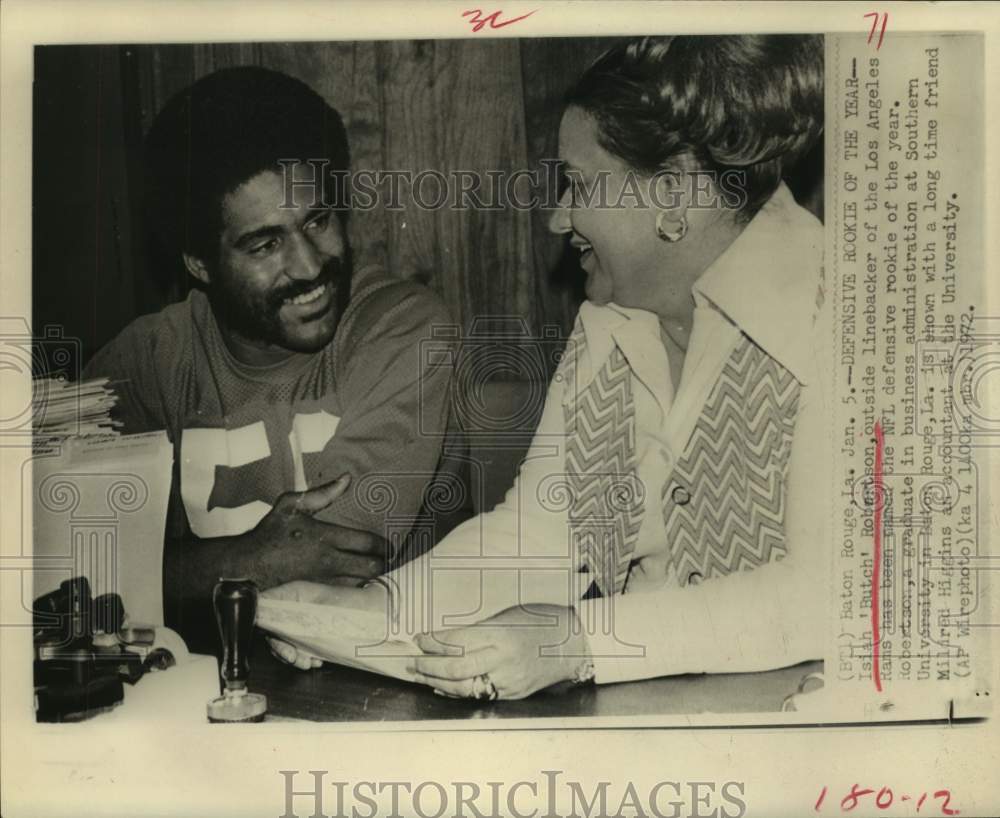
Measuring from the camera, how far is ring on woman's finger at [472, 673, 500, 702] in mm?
1747

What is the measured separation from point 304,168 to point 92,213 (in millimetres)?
330

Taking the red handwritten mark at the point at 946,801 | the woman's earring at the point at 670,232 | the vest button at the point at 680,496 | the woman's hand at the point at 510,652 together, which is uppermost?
the woman's earring at the point at 670,232

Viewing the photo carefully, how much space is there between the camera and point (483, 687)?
1.75 m

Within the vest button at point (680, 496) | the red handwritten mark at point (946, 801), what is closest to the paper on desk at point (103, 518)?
the vest button at point (680, 496)

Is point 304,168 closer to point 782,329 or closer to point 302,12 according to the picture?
point 302,12

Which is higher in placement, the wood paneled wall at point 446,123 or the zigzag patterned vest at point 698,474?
the wood paneled wall at point 446,123

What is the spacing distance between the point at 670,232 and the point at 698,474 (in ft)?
1.20

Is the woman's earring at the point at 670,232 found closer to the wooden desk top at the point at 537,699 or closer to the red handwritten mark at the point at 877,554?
the red handwritten mark at the point at 877,554

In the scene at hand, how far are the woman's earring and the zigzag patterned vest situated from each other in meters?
0.18

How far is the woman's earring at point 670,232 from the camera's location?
1.75 m

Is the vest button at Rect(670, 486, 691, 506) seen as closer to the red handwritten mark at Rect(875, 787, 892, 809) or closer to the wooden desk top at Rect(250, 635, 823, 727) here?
the wooden desk top at Rect(250, 635, 823, 727)

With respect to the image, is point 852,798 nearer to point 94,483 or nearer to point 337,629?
point 337,629

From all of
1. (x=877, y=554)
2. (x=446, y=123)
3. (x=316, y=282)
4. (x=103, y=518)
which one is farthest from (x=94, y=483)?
(x=877, y=554)

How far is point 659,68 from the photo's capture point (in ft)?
5.69
